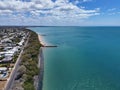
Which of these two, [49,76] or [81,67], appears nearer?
[49,76]

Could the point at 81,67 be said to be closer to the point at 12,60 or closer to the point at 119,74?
the point at 119,74

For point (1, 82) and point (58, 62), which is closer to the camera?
point (1, 82)

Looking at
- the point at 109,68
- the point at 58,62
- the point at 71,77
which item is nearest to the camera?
the point at 71,77

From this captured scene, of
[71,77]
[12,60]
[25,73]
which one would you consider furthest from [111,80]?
[12,60]

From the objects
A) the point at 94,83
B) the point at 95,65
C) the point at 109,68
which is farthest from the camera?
the point at 95,65

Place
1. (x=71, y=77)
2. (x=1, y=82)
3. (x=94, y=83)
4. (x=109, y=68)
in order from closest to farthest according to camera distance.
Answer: (x=1, y=82)
(x=94, y=83)
(x=71, y=77)
(x=109, y=68)

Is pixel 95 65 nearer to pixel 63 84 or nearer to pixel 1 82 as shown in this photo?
pixel 63 84

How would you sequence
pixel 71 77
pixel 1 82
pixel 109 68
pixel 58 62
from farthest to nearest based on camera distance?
pixel 58 62 → pixel 109 68 → pixel 71 77 → pixel 1 82

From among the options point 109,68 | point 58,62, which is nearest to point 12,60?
point 58,62

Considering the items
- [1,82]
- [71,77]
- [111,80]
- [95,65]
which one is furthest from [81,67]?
[1,82]
